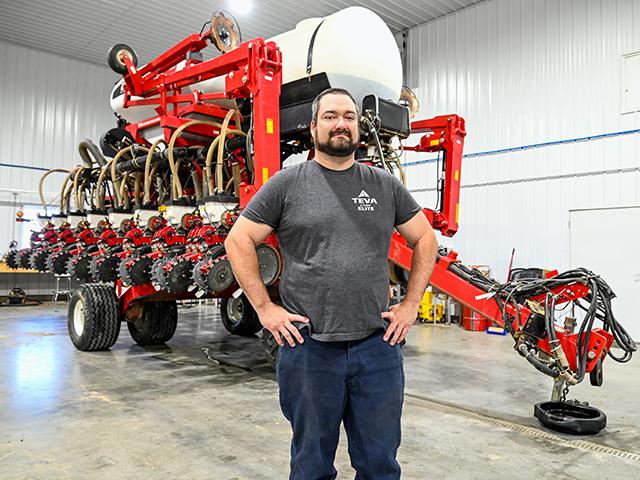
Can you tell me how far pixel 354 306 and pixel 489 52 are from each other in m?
9.23

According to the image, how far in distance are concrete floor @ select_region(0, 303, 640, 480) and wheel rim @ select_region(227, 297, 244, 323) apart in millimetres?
1648

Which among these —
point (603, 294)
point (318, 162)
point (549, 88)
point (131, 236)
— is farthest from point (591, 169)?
point (318, 162)

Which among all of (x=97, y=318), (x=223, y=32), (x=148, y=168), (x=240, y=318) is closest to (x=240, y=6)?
(x=223, y=32)

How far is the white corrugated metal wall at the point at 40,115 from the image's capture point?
494 inches

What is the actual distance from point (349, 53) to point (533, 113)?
17.5ft

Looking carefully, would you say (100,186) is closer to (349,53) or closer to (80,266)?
(80,266)

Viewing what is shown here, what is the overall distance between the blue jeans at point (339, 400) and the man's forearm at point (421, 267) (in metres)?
0.21

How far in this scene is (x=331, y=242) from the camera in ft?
6.10

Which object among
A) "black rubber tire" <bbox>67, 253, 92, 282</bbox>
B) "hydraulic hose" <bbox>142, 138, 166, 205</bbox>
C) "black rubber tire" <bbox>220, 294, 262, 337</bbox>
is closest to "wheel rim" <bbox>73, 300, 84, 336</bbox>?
"black rubber tire" <bbox>67, 253, 92, 282</bbox>

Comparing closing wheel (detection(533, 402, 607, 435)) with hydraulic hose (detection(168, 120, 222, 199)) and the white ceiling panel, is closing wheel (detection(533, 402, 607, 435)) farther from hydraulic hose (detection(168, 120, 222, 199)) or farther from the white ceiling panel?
the white ceiling panel

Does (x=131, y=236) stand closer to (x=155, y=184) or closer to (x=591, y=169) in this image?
(x=155, y=184)

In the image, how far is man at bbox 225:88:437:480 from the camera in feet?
6.08

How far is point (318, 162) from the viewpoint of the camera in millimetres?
1979

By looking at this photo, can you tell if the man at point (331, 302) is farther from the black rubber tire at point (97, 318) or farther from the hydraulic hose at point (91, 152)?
the hydraulic hose at point (91, 152)
